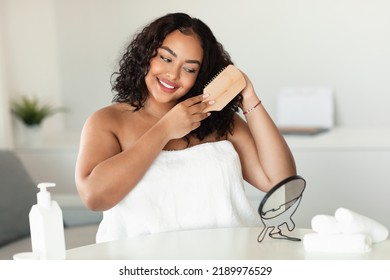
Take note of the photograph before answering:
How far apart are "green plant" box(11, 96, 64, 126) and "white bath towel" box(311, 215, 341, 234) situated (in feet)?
2.76

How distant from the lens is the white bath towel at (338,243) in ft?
3.61

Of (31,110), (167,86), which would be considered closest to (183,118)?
(167,86)

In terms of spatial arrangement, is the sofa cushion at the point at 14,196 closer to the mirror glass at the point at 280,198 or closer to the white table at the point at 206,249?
the white table at the point at 206,249

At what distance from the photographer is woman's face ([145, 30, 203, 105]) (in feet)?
4.24

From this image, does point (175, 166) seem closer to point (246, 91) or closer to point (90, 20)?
point (246, 91)

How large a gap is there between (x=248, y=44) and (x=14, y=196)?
729mm

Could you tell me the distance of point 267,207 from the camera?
1.13m

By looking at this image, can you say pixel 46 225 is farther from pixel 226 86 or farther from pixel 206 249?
pixel 226 86

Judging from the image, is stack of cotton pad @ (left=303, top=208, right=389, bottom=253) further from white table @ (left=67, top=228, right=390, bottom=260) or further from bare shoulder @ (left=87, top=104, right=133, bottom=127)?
bare shoulder @ (left=87, top=104, right=133, bottom=127)

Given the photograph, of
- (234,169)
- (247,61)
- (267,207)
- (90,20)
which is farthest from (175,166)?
(90,20)

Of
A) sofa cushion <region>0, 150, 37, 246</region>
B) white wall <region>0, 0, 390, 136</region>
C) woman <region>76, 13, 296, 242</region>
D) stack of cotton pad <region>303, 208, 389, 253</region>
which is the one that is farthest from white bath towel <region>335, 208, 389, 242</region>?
sofa cushion <region>0, 150, 37, 246</region>

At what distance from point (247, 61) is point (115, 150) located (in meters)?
0.51

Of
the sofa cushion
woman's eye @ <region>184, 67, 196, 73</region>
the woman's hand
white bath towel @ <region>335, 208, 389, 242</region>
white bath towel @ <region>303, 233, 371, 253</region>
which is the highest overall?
woman's eye @ <region>184, 67, 196, 73</region>

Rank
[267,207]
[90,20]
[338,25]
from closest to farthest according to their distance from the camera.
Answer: [267,207]
[338,25]
[90,20]
